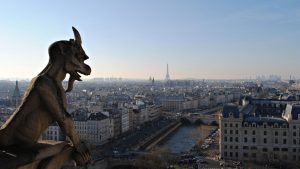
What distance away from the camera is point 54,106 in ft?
14.0

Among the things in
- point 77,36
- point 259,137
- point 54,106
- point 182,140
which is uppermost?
point 77,36

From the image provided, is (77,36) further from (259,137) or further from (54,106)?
(259,137)

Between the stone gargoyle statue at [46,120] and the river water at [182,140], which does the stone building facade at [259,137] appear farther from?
the stone gargoyle statue at [46,120]

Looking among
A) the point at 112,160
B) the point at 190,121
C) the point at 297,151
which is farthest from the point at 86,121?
the point at 190,121

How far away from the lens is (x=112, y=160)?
40.2 meters

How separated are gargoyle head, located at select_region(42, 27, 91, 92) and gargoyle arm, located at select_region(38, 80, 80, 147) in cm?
26

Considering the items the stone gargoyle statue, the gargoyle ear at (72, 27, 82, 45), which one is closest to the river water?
the stone gargoyle statue

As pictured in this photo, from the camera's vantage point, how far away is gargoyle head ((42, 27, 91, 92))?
4441mm

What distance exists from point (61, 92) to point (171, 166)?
33.7m

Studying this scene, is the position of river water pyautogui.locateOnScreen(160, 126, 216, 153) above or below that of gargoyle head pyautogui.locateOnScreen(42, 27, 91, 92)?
below

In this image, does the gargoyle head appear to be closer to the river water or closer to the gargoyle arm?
the gargoyle arm

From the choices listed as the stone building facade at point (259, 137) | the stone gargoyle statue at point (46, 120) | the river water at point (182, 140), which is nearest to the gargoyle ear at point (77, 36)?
the stone gargoyle statue at point (46, 120)

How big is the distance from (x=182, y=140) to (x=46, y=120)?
5248 centimetres

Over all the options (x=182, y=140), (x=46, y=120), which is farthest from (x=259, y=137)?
(x=46, y=120)
